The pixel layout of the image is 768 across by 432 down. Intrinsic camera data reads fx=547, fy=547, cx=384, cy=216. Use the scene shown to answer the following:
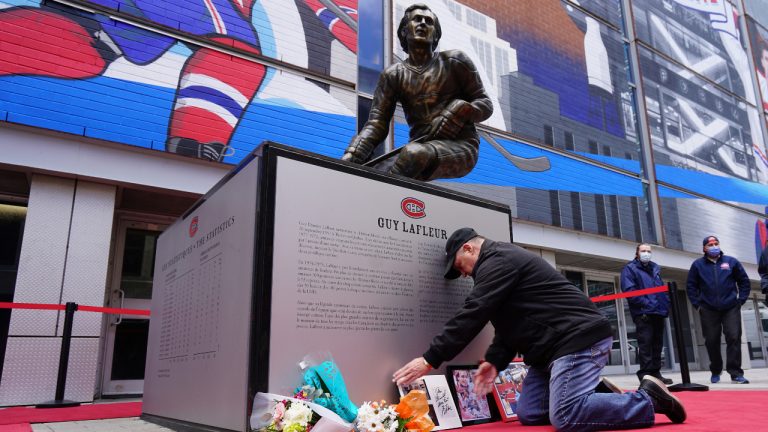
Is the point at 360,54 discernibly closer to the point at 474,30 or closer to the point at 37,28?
the point at 474,30

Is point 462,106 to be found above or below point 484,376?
above

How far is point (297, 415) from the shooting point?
2033 mm

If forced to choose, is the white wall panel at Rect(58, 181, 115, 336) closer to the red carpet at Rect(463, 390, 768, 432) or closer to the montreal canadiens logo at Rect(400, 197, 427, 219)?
the montreal canadiens logo at Rect(400, 197, 427, 219)

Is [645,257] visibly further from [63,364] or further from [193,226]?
[63,364]

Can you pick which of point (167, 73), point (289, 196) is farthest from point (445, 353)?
point (167, 73)

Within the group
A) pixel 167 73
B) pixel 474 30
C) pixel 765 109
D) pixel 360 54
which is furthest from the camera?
pixel 765 109

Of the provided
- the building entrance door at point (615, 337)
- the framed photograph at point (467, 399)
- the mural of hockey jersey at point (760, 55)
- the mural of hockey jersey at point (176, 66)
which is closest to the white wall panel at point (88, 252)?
the mural of hockey jersey at point (176, 66)

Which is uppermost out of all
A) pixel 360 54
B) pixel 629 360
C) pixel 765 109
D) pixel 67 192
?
pixel 765 109

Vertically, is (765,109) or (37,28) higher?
(765,109)

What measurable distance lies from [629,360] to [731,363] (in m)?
7.18

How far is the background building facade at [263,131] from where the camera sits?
6.45 m

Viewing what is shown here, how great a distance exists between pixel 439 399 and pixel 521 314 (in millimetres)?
575

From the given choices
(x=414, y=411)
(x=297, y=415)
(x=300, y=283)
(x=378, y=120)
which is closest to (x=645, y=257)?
(x=378, y=120)

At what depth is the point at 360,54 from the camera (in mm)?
9453
